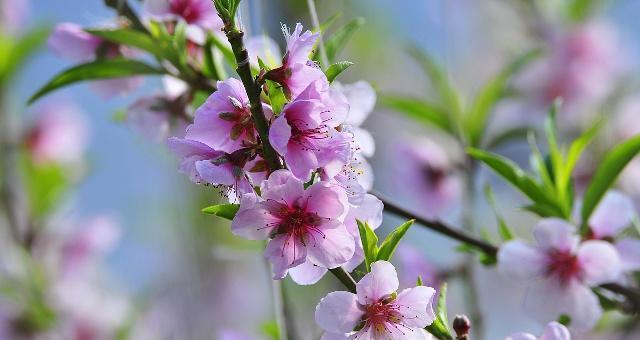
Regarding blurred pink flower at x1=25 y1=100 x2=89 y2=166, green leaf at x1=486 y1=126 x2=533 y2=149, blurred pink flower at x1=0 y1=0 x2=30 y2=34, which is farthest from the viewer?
blurred pink flower at x1=25 y1=100 x2=89 y2=166

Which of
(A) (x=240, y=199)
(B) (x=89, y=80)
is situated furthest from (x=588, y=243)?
(B) (x=89, y=80)

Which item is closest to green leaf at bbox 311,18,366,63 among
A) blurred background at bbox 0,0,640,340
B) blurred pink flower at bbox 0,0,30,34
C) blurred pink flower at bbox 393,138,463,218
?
blurred background at bbox 0,0,640,340

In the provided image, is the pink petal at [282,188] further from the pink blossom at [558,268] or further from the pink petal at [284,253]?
the pink blossom at [558,268]

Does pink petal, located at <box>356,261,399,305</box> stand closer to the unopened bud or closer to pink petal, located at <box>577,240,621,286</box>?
the unopened bud

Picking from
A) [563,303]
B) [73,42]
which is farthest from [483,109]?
[73,42]

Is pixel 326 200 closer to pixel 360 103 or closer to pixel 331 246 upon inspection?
→ pixel 331 246

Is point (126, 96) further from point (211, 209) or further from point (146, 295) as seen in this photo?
point (146, 295)
